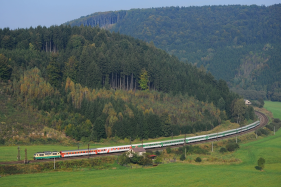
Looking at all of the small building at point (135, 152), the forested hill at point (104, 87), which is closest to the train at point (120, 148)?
the small building at point (135, 152)

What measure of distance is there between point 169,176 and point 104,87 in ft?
227

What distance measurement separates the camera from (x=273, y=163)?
354ft

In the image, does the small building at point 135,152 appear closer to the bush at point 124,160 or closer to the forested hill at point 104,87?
the bush at point 124,160

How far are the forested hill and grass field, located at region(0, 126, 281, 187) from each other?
112 feet

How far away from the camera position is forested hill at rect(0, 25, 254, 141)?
130250mm

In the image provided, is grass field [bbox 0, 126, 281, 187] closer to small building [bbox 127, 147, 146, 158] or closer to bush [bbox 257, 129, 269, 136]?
small building [bbox 127, 147, 146, 158]

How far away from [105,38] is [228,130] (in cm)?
8077

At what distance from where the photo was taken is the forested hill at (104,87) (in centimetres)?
13025

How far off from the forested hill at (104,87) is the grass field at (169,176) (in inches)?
1345

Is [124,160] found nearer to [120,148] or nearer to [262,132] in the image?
[120,148]

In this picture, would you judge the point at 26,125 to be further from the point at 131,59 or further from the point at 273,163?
the point at 273,163

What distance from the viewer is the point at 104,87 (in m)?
150

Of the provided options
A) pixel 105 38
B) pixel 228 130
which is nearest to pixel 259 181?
pixel 228 130

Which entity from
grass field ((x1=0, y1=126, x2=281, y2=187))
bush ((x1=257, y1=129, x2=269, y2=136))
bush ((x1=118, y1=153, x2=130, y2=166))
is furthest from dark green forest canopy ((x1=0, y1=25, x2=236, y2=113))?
grass field ((x1=0, y1=126, x2=281, y2=187))
